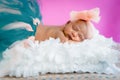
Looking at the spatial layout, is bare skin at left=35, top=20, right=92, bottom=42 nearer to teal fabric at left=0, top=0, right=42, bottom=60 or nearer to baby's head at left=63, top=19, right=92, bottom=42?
baby's head at left=63, top=19, right=92, bottom=42

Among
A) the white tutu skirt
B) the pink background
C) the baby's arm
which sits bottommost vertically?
the white tutu skirt

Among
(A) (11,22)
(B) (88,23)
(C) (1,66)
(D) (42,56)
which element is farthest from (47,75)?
(B) (88,23)

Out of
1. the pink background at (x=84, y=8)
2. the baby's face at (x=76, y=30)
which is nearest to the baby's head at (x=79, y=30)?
the baby's face at (x=76, y=30)

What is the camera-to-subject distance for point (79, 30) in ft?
3.44

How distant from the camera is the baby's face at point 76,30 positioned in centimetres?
102

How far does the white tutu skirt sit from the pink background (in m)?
0.88

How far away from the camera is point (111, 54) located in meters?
0.77

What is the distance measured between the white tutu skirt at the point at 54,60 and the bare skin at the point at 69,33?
24 cm

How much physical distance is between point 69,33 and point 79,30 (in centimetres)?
6

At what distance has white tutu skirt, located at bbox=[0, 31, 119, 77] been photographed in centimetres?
72

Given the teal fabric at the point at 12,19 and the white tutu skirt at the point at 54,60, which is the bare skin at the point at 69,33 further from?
the white tutu skirt at the point at 54,60

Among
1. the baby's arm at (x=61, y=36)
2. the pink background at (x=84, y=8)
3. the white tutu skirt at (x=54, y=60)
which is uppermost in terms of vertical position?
the pink background at (x=84, y=8)

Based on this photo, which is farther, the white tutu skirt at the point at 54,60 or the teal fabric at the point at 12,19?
the teal fabric at the point at 12,19

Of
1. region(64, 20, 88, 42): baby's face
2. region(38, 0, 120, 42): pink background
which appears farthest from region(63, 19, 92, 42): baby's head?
region(38, 0, 120, 42): pink background
